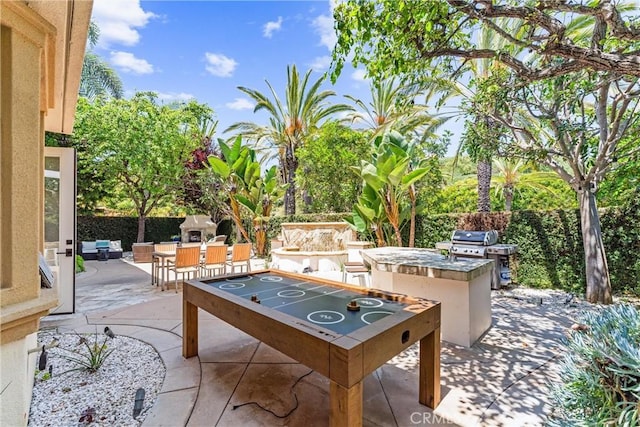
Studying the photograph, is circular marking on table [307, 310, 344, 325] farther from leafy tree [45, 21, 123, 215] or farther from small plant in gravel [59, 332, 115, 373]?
leafy tree [45, 21, 123, 215]

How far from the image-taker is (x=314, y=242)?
10.3m

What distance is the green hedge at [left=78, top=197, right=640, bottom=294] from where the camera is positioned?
241 inches

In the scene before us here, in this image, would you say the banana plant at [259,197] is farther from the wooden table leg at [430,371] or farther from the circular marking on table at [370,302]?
the wooden table leg at [430,371]

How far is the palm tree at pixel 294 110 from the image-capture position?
1326 cm

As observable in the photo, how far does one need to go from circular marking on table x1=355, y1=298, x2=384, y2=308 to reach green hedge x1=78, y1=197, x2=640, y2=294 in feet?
21.3

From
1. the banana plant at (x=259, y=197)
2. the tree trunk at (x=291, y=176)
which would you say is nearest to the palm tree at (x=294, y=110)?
the tree trunk at (x=291, y=176)

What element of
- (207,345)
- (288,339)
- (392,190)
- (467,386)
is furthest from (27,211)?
(392,190)

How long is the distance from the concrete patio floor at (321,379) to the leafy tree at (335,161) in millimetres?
6792

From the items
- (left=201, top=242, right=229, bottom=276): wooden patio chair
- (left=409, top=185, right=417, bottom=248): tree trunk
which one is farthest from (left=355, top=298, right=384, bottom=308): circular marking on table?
(left=409, top=185, right=417, bottom=248): tree trunk

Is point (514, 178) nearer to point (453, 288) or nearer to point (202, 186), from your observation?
point (453, 288)

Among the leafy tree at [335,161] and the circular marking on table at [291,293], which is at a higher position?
the leafy tree at [335,161]

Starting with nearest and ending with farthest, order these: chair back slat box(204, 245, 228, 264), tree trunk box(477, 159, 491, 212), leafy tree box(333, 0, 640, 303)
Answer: leafy tree box(333, 0, 640, 303), chair back slat box(204, 245, 228, 264), tree trunk box(477, 159, 491, 212)

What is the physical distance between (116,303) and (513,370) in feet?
22.4

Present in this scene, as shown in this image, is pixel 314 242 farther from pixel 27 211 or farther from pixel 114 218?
pixel 114 218
